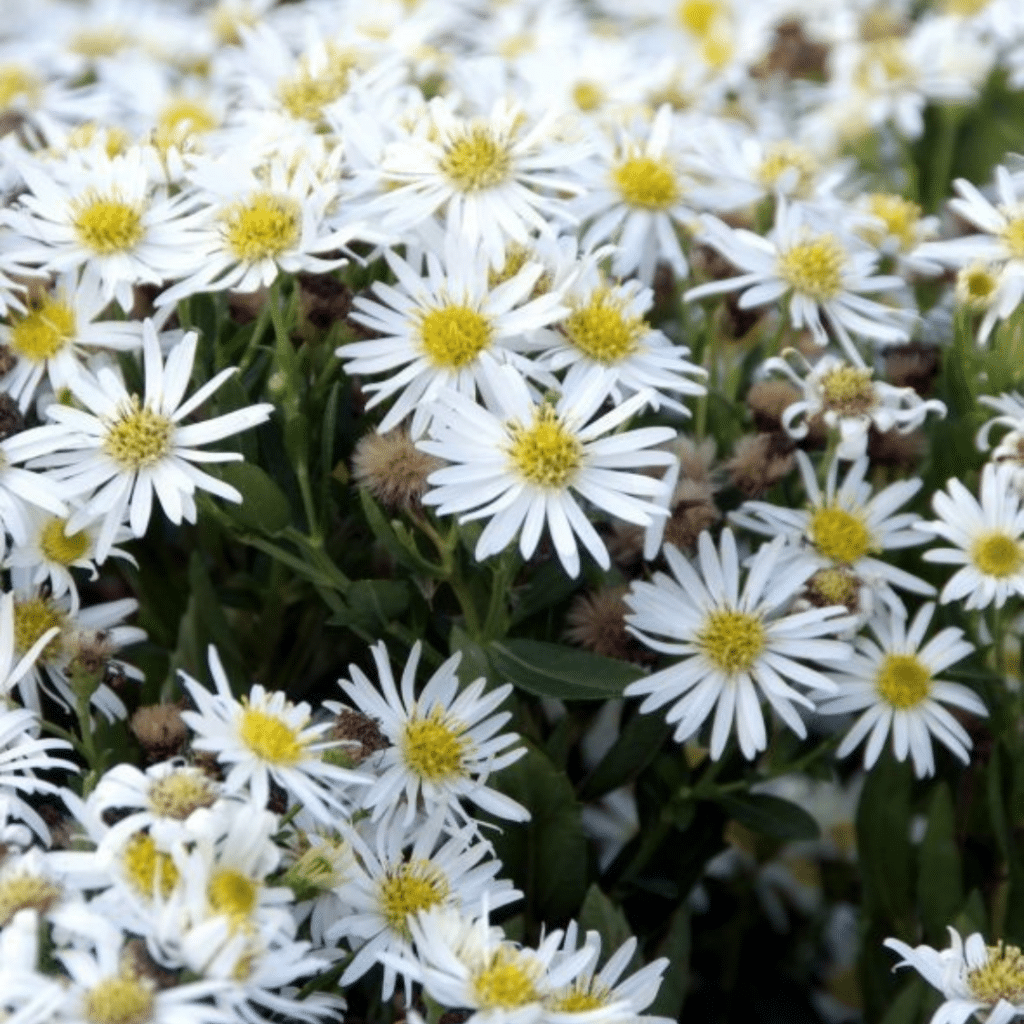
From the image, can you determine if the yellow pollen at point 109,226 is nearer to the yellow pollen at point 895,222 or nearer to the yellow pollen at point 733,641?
the yellow pollen at point 733,641

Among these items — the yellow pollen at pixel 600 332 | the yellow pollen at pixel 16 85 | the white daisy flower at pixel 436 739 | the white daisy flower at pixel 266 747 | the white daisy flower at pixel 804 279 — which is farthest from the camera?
the yellow pollen at pixel 16 85

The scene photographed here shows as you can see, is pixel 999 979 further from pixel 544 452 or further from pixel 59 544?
pixel 59 544

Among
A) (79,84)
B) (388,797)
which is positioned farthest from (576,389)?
(79,84)

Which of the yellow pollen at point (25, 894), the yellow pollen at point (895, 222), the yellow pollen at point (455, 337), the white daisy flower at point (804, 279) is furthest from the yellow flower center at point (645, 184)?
the yellow pollen at point (25, 894)

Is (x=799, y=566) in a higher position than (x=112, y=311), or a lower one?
lower

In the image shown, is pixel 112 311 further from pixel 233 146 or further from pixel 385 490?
pixel 385 490

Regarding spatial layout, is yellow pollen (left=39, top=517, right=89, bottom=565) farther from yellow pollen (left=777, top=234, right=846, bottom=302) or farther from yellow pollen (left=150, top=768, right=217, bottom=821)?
yellow pollen (left=777, top=234, right=846, bottom=302)

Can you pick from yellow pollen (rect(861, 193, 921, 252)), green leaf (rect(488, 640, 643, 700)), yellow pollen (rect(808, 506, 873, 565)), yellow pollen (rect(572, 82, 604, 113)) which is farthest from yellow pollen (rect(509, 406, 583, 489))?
yellow pollen (rect(572, 82, 604, 113))

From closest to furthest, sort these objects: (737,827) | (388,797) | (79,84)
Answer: (388,797) < (737,827) < (79,84)

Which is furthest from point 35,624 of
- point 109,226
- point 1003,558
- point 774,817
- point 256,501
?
point 1003,558
